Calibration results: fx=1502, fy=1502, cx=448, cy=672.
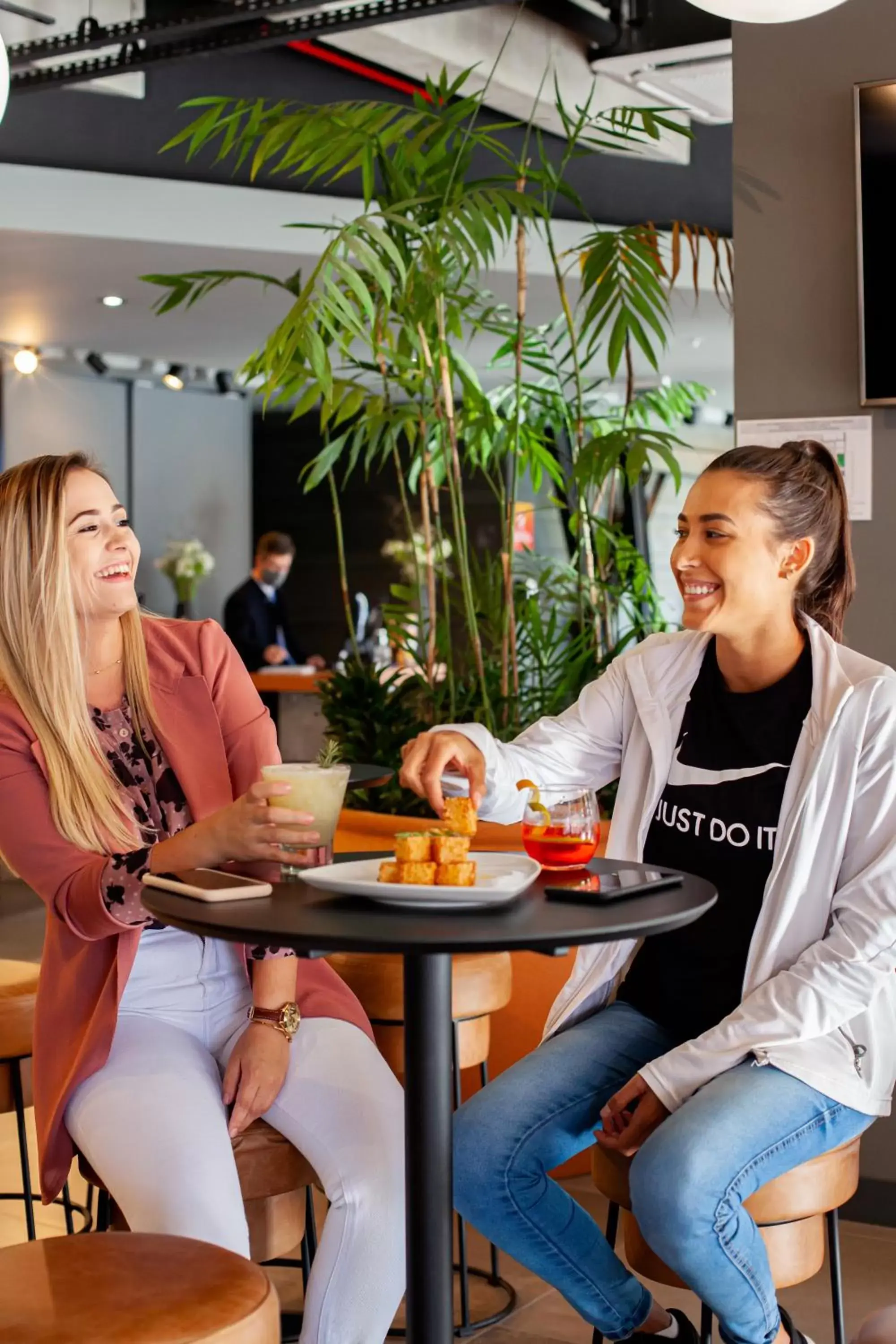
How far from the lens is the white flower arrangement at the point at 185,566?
11.8m

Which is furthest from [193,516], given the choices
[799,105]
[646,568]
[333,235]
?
[799,105]

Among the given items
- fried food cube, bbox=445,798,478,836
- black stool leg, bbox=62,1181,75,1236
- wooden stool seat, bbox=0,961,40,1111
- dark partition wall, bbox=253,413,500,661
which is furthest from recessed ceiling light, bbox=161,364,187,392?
fried food cube, bbox=445,798,478,836

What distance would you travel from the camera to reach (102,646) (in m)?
2.21

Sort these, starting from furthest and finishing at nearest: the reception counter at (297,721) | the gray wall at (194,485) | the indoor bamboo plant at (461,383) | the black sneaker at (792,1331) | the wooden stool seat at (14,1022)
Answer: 1. the gray wall at (194,485)
2. the reception counter at (297,721)
3. the indoor bamboo plant at (461,383)
4. the wooden stool seat at (14,1022)
5. the black sneaker at (792,1331)

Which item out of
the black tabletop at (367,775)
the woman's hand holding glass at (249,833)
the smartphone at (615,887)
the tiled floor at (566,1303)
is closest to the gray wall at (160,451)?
the black tabletop at (367,775)

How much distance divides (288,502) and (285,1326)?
11.1m

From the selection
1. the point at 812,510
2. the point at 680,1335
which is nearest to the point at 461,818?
the point at 812,510

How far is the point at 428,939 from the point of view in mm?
1390

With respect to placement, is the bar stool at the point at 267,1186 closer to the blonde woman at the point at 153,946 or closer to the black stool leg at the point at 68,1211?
the blonde woman at the point at 153,946

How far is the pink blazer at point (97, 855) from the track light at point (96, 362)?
362 inches

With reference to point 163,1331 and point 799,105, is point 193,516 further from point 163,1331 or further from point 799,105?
point 163,1331

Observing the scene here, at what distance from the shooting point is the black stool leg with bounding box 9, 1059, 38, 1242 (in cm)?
255

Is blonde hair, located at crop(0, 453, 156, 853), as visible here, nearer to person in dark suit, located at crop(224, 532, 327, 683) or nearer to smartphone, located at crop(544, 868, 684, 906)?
smartphone, located at crop(544, 868, 684, 906)

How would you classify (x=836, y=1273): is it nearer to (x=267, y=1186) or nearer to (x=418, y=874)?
(x=267, y=1186)
